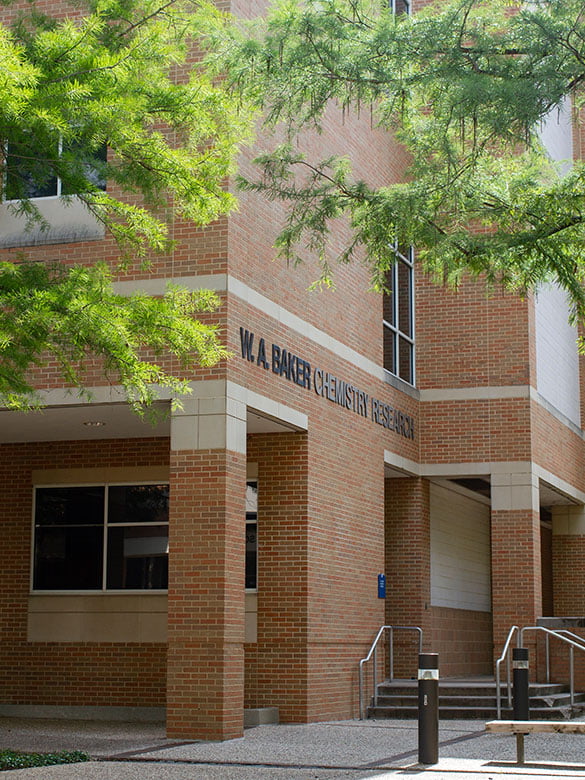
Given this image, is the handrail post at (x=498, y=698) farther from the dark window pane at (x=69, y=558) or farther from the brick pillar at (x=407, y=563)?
the dark window pane at (x=69, y=558)

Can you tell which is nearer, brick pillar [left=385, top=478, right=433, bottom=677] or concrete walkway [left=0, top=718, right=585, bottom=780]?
concrete walkway [left=0, top=718, right=585, bottom=780]

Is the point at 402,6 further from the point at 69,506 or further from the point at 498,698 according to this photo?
the point at 498,698

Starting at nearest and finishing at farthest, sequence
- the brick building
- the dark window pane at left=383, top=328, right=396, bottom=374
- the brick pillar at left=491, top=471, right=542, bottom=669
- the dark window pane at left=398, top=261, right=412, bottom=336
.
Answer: the brick building → the brick pillar at left=491, top=471, right=542, bottom=669 → the dark window pane at left=383, top=328, right=396, bottom=374 → the dark window pane at left=398, top=261, right=412, bottom=336

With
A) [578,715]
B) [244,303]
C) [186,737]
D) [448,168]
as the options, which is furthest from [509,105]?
[578,715]

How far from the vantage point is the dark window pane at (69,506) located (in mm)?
18219

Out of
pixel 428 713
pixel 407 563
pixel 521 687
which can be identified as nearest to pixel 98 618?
pixel 407 563

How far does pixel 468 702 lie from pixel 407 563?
12.5 ft

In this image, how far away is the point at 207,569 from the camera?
46.3ft

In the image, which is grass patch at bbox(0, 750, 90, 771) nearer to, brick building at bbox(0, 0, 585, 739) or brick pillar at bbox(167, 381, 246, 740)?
brick pillar at bbox(167, 381, 246, 740)

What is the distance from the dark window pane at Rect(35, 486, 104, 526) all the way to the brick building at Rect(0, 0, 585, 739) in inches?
1.3

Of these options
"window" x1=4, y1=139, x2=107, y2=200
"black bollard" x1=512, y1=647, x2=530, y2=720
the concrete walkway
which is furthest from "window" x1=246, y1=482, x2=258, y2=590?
"window" x1=4, y1=139, x2=107, y2=200

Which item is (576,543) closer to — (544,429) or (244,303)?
(544,429)

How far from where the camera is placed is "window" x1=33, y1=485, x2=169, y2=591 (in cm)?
1788

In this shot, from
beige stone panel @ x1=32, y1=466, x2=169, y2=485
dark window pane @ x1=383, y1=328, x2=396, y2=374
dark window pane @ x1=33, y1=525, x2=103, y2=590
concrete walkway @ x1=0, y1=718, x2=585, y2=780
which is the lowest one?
concrete walkway @ x1=0, y1=718, x2=585, y2=780
